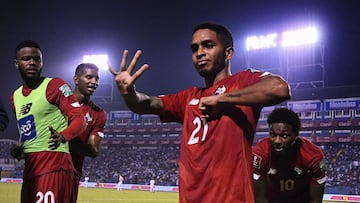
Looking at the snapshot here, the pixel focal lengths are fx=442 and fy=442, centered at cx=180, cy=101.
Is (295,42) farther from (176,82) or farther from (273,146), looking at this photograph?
(273,146)

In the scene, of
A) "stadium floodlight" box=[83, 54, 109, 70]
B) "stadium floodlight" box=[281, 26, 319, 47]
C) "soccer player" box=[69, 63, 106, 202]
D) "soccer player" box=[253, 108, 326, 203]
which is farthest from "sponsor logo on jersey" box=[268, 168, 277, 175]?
"stadium floodlight" box=[83, 54, 109, 70]

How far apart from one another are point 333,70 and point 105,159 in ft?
83.5

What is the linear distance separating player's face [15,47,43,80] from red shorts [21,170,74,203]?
106cm

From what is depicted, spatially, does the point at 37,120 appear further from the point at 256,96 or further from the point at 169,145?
the point at 169,145

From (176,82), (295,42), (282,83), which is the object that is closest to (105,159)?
(176,82)

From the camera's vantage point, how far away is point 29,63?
4.67m

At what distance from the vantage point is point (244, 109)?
325 centimetres

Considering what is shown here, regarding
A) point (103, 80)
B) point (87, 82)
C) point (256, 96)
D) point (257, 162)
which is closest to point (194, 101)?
point (256, 96)

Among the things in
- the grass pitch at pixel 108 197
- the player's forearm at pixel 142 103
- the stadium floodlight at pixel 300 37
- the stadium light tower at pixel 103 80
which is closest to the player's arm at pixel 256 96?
the player's forearm at pixel 142 103

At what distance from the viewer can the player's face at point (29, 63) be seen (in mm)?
4641

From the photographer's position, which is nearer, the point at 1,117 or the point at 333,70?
the point at 1,117

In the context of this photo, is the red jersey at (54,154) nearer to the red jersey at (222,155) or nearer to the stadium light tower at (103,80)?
the red jersey at (222,155)

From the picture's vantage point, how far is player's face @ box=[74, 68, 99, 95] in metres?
5.95

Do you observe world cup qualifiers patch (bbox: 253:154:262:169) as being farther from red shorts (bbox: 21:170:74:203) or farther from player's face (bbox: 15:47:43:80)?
player's face (bbox: 15:47:43:80)
